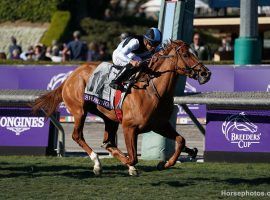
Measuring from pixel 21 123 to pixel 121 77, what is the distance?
3.58 metres

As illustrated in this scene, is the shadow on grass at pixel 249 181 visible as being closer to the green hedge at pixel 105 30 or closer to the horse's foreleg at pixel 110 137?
the horse's foreleg at pixel 110 137

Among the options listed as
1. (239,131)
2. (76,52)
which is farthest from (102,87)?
(76,52)

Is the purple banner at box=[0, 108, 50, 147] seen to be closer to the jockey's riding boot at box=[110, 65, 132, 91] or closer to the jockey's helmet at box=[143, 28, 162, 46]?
the jockey's riding boot at box=[110, 65, 132, 91]

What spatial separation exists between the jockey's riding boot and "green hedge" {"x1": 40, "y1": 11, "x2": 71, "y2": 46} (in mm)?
20619

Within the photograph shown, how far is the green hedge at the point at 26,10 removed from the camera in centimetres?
3341

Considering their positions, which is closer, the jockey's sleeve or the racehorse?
the racehorse

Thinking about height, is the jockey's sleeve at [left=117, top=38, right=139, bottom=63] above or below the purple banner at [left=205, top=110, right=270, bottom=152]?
above

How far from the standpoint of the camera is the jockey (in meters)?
10.8

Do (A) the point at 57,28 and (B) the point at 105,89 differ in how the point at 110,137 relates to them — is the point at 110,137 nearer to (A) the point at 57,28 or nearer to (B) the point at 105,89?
(B) the point at 105,89

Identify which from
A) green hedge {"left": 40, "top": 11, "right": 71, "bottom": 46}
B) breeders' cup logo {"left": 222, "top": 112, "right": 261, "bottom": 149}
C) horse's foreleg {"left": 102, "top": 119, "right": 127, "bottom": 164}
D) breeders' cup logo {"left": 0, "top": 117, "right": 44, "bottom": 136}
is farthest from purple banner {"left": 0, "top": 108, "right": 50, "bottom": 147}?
green hedge {"left": 40, "top": 11, "right": 71, "bottom": 46}

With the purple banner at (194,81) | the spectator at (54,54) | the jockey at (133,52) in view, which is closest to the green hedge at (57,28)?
the spectator at (54,54)

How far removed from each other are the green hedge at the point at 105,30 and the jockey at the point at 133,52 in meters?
20.6

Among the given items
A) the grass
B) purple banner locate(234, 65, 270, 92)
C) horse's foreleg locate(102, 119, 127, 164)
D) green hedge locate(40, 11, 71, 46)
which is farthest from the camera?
green hedge locate(40, 11, 71, 46)

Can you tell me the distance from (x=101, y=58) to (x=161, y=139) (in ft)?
30.9
